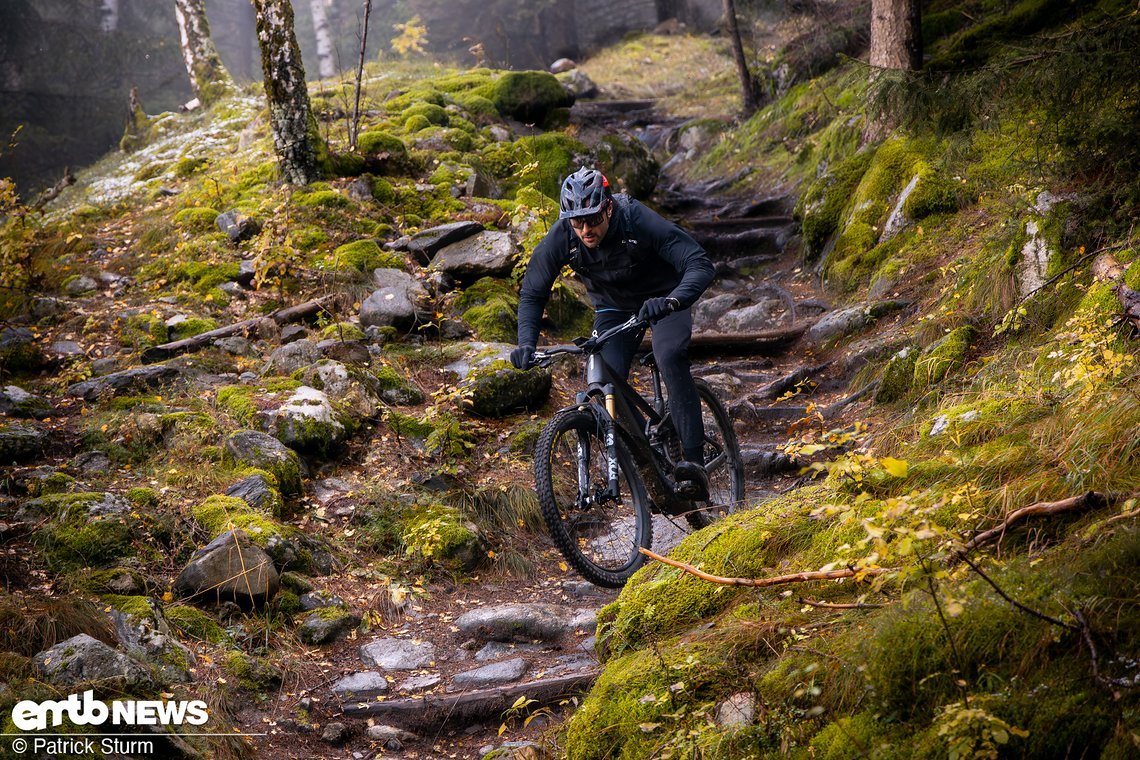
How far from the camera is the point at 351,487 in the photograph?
6.55 m

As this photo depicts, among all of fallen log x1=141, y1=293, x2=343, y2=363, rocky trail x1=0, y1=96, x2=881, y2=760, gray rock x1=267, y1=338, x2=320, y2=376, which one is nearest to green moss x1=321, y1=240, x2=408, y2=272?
rocky trail x1=0, y1=96, x2=881, y2=760

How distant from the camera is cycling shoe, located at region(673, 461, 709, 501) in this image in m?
5.95

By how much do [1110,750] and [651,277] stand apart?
429 centimetres

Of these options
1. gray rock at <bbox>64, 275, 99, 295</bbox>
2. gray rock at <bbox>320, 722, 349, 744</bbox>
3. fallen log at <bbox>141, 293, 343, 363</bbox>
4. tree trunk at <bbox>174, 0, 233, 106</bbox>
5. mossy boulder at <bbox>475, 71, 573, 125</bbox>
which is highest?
tree trunk at <bbox>174, 0, 233, 106</bbox>

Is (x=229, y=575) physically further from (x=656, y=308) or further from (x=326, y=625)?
(x=656, y=308)

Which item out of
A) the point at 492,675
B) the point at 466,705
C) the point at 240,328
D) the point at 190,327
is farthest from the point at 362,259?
the point at 466,705

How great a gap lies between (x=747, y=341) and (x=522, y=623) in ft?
18.7

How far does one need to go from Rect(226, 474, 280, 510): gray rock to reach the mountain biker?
204 centimetres

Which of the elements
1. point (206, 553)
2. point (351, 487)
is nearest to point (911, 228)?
point (351, 487)

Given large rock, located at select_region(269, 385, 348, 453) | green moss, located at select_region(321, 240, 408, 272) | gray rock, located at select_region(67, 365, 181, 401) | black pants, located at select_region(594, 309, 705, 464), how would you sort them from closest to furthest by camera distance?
black pants, located at select_region(594, 309, 705, 464), large rock, located at select_region(269, 385, 348, 453), gray rock, located at select_region(67, 365, 181, 401), green moss, located at select_region(321, 240, 408, 272)

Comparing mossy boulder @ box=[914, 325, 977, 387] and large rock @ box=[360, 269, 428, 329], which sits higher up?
large rock @ box=[360, 269, 428, 329]

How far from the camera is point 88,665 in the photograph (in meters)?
3.47

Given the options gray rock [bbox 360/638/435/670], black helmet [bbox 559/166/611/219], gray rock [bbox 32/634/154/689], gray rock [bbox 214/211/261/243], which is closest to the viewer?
gray rock [bbox 32/634/154/689]

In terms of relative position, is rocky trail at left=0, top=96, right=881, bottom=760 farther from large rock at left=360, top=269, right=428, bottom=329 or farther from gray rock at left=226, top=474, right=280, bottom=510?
large rock at left=360, top=269, right=428, bottom=329
